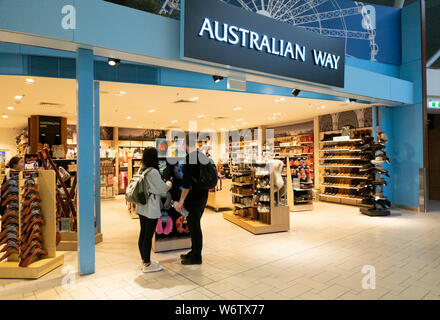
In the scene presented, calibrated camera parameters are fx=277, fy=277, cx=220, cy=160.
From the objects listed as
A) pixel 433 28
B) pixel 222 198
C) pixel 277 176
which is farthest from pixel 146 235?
pixel 433 28

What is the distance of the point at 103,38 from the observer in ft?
11.4

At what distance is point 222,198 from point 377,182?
14.4ft

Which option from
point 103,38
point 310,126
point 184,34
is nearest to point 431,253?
point 184,34

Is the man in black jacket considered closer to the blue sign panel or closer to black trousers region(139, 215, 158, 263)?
black trousers region(139, 215, 158, 263)

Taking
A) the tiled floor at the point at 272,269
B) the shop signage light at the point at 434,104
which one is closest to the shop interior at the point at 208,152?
the tiled floor at the point at 272,269

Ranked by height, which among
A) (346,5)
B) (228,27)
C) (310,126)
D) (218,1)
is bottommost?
(310,126)

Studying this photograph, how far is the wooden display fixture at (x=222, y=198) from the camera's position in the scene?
27.3 feet

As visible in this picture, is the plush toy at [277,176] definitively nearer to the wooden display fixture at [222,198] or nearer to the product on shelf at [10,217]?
the wooden display fixture at [222,198]

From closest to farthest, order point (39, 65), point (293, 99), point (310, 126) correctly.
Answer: point (39, 65)
point (293, 99)
point (310, 126)

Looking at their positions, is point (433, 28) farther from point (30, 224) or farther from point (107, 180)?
point (107, 180)

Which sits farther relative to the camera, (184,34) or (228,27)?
(228,27)

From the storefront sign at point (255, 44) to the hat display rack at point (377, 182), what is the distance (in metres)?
2.86

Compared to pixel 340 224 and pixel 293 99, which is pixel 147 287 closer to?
pixel 340 224

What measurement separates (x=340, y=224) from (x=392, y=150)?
3813mm
